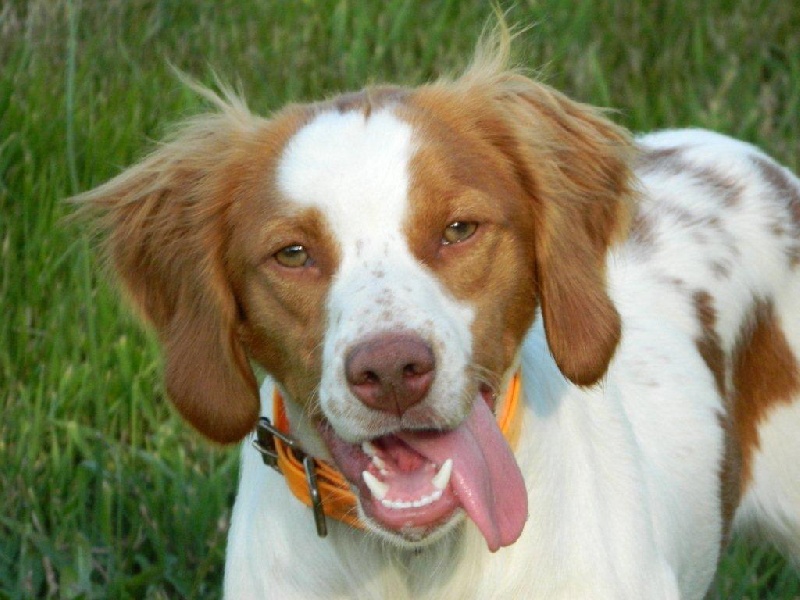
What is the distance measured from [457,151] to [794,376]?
1197mm

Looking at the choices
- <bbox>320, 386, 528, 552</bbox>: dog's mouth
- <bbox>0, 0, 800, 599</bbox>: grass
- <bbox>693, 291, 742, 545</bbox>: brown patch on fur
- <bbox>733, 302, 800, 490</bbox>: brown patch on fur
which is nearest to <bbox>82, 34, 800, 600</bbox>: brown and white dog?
<bbox>320, 386, 528, 552</bbox>: dog's mouth

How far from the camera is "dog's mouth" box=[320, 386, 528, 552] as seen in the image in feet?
9.07

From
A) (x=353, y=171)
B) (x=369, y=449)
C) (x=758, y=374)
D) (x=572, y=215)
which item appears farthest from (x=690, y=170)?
(x=369, y=449)

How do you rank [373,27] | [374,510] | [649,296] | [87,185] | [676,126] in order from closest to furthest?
[374,510], [649,296], [87,185], [676,126], [373,27]

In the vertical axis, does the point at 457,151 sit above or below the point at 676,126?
above

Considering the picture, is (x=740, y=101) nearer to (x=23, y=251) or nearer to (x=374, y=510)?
(x=23, y=251)

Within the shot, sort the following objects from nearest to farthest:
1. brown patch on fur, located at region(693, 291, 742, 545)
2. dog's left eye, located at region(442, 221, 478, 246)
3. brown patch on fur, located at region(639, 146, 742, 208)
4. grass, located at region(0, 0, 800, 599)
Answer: dog's left eye, located at region(442, 221, 478, 246), brown patch on fur, located at region(693, 291, 742, 545), brown patch on fur, located at region(639, 146, 742, 208), grass, located at region(0, 0, 800, 599)

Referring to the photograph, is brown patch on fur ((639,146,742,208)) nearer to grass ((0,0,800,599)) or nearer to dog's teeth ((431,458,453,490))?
grass ((0,0,800,599))

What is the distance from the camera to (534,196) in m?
3.11

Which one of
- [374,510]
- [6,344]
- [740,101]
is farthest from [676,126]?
[374,510]

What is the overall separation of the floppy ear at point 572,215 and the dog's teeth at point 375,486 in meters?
0.47

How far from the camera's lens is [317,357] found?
9.31ft

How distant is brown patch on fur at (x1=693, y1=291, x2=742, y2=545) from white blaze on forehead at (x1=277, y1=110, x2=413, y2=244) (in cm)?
109

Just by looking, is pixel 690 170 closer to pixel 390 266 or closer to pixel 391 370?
pixel 390 266
